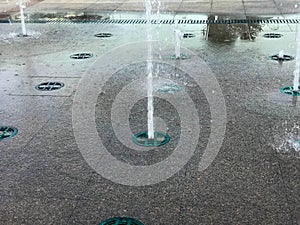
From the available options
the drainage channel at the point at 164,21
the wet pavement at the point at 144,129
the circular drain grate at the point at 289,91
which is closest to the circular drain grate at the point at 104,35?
the wet pavement at the point at 144,129

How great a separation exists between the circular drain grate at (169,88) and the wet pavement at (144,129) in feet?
0.26

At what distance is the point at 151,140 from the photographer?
181 inches

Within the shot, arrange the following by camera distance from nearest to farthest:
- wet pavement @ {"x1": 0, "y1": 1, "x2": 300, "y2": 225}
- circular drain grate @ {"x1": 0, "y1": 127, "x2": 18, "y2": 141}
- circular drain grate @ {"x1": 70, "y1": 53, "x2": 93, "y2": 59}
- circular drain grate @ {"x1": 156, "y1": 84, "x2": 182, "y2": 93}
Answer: wet pavement @ {"x1": 0, "y1": 1, "x2": 300, "y2": 225} < circular drain grate @ {"x1": 0, "y1": 127, "x2": 18, "y2": 141} < circular drain grate @ {"x1": 156, "y1": 84, "x2": 182, "y2": 93} < circular drain grate @ {"x1": 70, "y1": 53, "x2": 93, "y2": 59}

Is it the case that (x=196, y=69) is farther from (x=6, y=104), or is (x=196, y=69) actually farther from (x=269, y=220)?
(x=269, y=220)

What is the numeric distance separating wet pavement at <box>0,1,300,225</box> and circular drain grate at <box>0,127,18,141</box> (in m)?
0.08

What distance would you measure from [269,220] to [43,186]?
184cm

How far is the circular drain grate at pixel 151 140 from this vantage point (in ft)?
14.8

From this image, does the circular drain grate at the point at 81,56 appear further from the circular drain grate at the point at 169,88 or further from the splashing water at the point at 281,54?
the splashing water at the point at 281,54

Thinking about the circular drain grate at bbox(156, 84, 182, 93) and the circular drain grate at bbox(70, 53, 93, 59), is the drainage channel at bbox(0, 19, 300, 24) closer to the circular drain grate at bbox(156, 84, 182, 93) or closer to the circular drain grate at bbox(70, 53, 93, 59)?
the circular drain grate at bbox(70, 53, 93, 59)

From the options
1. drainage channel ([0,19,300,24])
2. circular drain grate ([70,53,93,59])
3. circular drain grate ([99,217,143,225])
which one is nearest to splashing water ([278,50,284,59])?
drainage channel ([0,19,300,24])

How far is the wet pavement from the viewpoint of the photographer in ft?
11.6

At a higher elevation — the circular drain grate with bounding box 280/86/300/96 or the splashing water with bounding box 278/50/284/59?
the splashing water with bounding box 278/50/284/59

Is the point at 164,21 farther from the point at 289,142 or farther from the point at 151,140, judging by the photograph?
the point at 289,142

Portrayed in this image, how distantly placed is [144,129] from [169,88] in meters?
1.26
